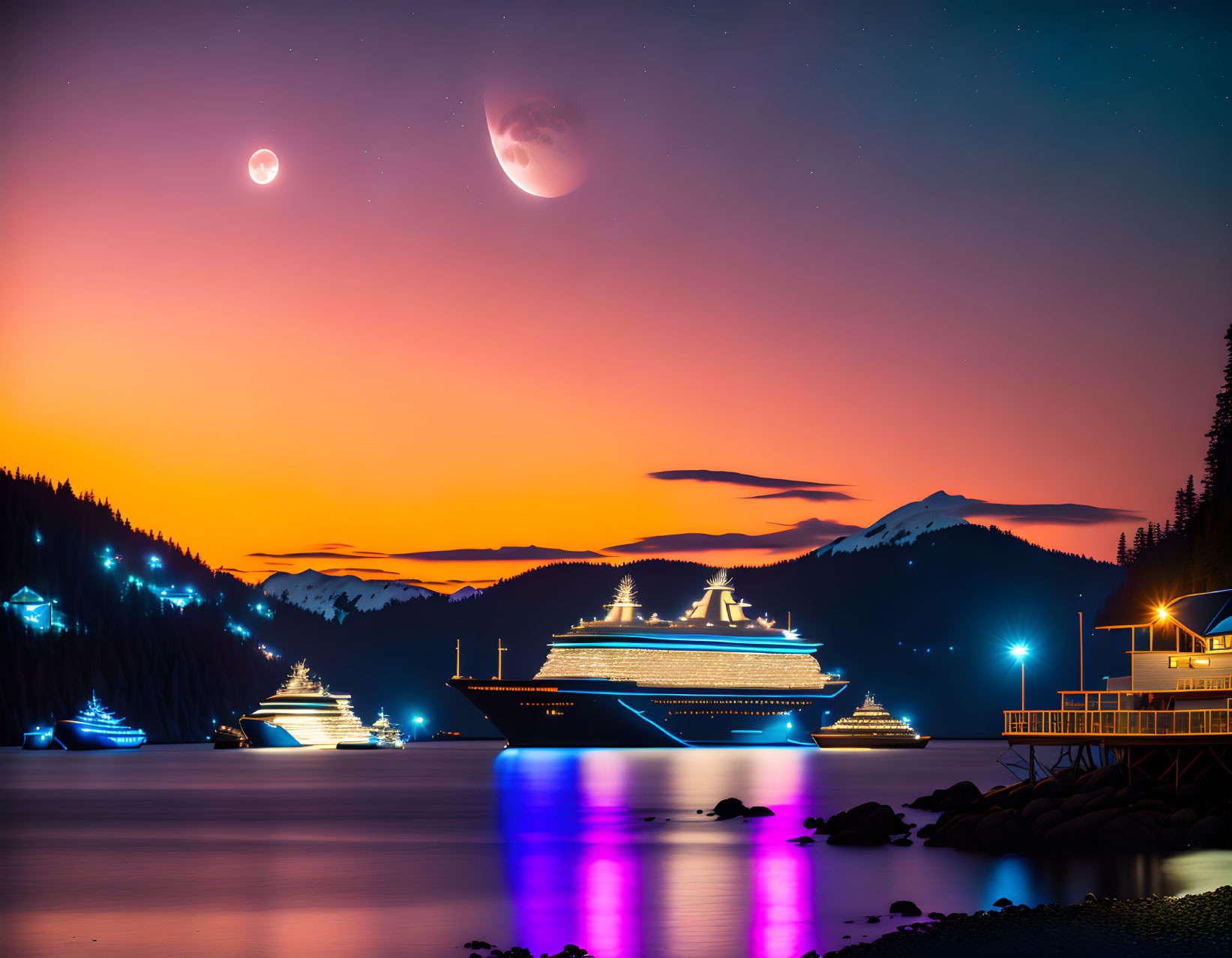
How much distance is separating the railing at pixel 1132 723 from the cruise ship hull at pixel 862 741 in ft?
392

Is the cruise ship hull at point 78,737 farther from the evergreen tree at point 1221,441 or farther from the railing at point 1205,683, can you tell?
the railing at point 1205,683

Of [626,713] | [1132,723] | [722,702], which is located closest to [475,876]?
[1132,723]

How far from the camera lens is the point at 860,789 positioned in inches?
3469

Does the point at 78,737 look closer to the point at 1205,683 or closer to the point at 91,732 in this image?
the point at 91,732

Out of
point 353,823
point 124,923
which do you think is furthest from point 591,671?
point 124,923

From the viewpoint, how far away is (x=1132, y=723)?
5372 cm

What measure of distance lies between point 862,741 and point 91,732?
90736 mm

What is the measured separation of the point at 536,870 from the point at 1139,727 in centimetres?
2099

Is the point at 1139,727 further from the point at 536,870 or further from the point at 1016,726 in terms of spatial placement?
the point at 536,870

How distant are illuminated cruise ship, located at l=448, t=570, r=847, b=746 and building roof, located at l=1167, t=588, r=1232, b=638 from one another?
93.1 m

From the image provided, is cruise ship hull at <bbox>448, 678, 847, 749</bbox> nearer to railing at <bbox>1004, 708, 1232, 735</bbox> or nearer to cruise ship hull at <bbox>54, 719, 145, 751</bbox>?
cruise ship hull at <bbox>54, 719, 145, 751</bbox>

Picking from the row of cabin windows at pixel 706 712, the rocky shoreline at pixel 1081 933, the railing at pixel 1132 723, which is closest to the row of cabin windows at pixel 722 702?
the row of cabin windows at pixel 706 712

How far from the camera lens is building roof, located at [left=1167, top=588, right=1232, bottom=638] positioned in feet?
174

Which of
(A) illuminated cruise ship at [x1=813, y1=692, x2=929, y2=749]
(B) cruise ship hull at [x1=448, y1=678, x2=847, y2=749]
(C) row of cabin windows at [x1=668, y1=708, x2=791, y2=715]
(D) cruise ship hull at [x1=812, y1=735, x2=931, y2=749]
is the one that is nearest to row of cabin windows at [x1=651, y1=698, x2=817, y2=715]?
(B) cruise ship hull at [x1=448, y1=678, x2=847, y2=749]
